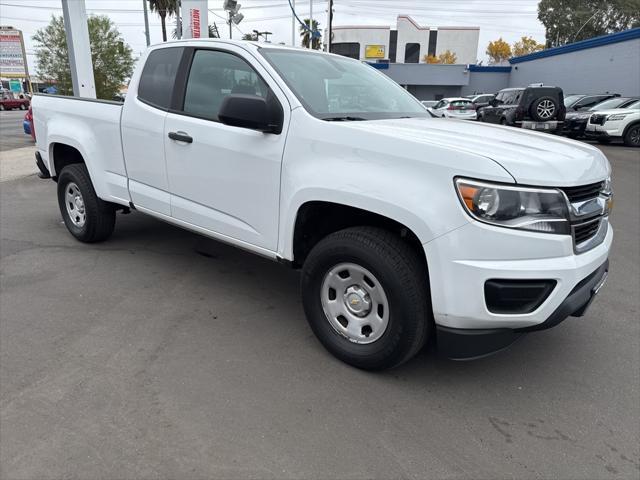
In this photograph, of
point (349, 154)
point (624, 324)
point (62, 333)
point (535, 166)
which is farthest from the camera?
point (624, 324)

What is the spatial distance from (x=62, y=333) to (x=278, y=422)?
1.77 m

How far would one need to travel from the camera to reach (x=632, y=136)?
49.3ft

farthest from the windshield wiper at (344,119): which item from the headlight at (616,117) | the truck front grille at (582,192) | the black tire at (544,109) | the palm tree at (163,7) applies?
the palm tree at (163,7)

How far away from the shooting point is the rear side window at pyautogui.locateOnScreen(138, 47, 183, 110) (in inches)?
157

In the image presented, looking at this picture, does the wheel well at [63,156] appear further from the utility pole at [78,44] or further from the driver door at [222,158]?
the utility pole at [78,44]

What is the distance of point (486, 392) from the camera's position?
288 cm

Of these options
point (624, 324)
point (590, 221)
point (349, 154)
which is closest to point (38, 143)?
point (349, 154)

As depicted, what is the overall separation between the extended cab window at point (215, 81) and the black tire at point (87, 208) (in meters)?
1.69

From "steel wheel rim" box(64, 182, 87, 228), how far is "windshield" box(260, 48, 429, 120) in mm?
2747

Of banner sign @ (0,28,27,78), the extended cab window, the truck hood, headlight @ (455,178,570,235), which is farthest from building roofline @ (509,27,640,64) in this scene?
banner sign @ (0,28,27,78)

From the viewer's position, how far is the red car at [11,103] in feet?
158

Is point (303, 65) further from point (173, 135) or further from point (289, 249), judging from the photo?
Result: point (289, 249)

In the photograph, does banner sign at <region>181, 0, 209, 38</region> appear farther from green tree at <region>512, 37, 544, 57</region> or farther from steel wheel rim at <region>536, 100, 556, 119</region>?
green tree at <region>512, 37, 544, 57</region>

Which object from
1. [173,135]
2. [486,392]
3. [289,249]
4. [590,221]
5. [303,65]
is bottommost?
[486,392]
